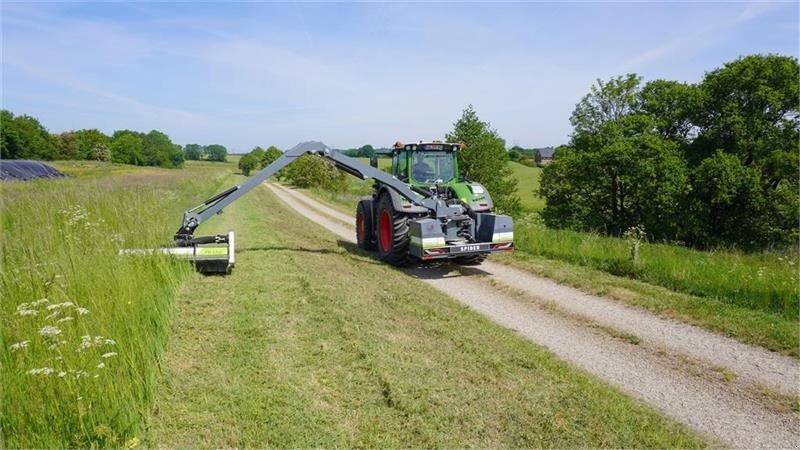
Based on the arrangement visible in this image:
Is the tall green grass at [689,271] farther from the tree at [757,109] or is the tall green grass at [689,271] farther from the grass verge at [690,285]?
the tree at [757,109]

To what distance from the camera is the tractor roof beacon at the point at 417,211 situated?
9.02 m

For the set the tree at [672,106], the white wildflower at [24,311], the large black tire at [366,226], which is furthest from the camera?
the tree at [672,106]

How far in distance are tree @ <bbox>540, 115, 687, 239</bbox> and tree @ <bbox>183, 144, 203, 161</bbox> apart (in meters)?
129

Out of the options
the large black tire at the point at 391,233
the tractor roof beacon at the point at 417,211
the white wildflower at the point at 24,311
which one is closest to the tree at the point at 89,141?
the tractor roof beacon at the point at 417,211

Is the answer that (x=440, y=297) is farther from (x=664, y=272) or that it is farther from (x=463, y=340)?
Answer: (x=664, y=272)

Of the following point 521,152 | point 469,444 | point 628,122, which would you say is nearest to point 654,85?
point 628,122

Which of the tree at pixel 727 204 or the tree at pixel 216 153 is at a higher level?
the tree at pixel 216 153

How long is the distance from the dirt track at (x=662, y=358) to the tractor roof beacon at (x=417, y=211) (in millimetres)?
1210

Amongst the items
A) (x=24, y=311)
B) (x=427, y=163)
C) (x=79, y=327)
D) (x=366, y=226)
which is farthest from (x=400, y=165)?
(x=24, y=311)

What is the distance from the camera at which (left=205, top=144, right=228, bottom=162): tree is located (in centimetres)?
13450

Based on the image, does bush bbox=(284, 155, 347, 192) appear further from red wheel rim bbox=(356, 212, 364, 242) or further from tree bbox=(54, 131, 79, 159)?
tree bbox=(54, 131, 79, 159)

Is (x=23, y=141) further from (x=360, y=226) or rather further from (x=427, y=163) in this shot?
(x=427, y=163)

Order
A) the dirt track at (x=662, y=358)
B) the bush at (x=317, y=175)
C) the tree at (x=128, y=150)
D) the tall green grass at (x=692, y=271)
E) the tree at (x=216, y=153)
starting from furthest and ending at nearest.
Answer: the tree at (x=216, y=153), the tree at (x=128, y=150), the bush at (x=317, y=175), the tall green grass at (x=692, y=271), the dirt track at (x=662, y=358)

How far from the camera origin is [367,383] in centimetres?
435
